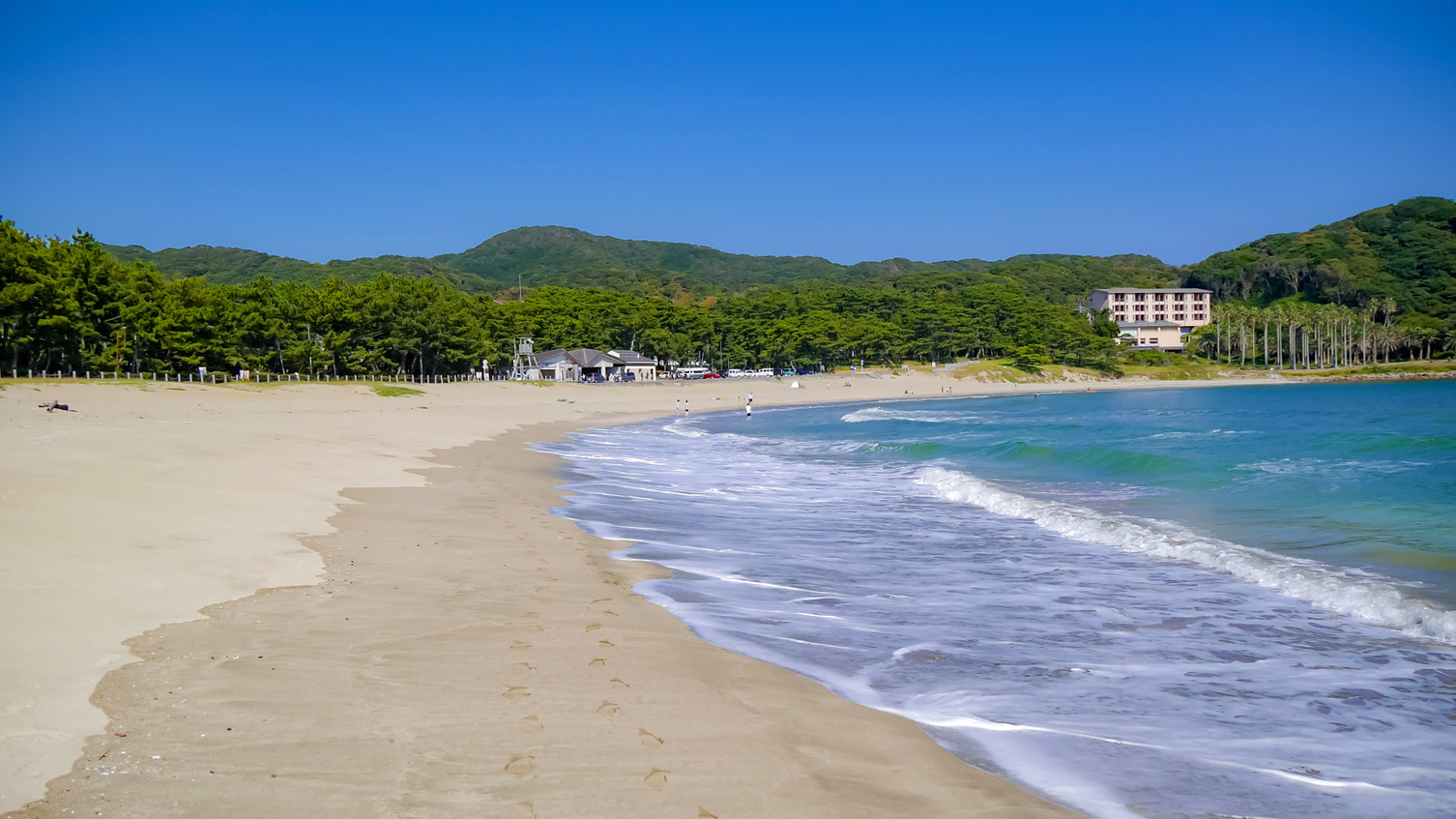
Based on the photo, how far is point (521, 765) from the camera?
3629mm

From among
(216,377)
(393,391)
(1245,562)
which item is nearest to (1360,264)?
(393,391)

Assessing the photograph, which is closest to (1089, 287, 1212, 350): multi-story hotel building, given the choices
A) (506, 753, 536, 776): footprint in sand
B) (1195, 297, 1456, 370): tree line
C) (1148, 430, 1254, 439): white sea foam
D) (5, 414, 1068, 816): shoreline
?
(1195, 297, 1456, 370): tree line

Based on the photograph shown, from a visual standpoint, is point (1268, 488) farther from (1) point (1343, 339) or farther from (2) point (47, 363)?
(1) point (1343, 339)

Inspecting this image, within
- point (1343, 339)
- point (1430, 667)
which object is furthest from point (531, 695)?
point (1343, 339)

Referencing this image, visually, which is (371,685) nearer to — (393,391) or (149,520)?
(149,520)

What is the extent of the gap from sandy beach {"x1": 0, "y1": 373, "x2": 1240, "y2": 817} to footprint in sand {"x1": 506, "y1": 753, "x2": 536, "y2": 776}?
14 millimetres

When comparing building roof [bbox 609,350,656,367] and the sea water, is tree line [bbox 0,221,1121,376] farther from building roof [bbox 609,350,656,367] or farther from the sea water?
the sea water

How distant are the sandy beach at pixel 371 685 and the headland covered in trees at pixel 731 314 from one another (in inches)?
1607

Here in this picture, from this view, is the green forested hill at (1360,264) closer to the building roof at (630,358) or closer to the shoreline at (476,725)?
the building roof at (630,358)

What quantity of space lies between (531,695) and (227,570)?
3.56m

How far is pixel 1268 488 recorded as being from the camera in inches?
599

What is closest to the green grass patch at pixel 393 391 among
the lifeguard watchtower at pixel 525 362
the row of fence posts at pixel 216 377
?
the row of fence posts at pixel 216 377

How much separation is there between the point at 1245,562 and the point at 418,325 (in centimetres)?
Answer: 6055

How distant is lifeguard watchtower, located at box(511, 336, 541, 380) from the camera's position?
271ft
